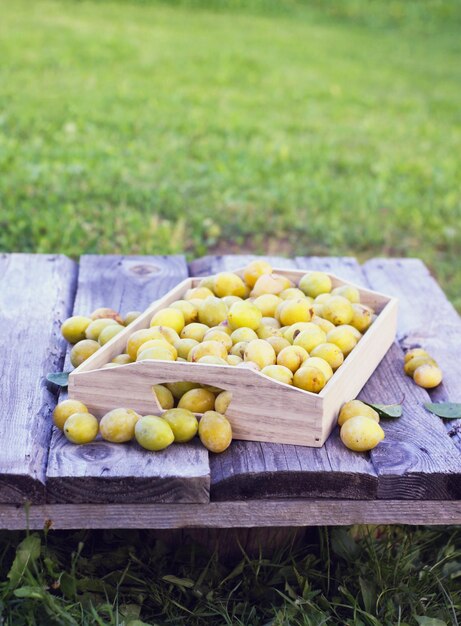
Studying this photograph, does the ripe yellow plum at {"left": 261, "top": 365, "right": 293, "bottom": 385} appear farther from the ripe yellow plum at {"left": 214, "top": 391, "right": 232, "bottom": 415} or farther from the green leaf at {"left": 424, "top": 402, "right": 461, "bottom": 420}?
the green leaf at {"left": 424, "top": 402, "right": 461, "bottom": 420}

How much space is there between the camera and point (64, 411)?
2012 mm

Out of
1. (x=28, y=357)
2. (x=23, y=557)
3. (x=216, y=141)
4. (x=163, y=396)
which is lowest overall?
(x=216, y=141)

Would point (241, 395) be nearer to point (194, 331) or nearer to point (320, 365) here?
point (320, 365)

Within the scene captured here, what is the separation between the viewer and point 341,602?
2258mm

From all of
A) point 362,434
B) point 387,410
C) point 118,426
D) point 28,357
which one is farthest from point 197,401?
point 28,357

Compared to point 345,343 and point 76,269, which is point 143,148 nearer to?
point 76,269

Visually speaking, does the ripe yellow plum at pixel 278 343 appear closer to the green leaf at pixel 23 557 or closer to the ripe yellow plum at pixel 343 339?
the ripe yellow plum at pixel 343 339

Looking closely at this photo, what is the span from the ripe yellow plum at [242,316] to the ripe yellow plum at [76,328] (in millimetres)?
439

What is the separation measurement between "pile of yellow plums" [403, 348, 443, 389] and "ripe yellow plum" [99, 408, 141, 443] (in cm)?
86

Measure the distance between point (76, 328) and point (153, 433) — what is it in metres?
0.63

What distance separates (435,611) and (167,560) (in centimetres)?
75

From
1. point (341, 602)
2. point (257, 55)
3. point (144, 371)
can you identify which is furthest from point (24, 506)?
point (257, 55)

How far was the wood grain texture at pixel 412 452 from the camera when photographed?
76.8 inches

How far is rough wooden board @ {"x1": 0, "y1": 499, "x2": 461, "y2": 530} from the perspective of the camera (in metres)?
1.89
